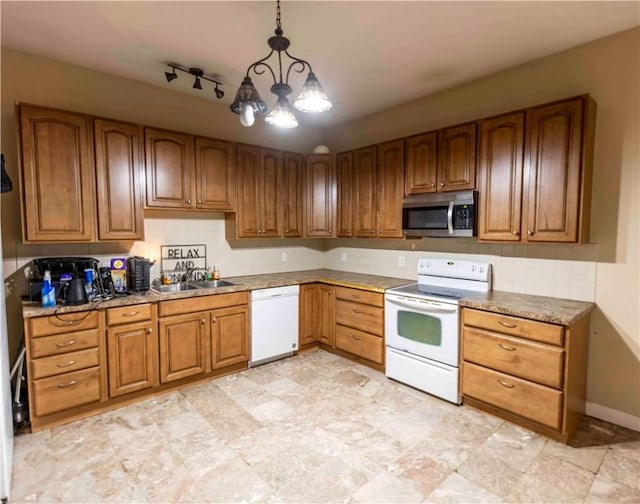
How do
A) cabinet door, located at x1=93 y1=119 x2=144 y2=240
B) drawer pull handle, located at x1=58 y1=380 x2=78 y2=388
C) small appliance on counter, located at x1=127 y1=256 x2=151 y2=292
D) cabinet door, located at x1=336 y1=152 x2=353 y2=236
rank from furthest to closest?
cabinet door, located at x1=336 y1=152 x2=353 y2=236 < small appliance on counter, located at x1=127 y1=256 x2=151 y2=292 < cabinet door, located at x1=93 y1=119 x2=144 y2=240 < drawer pull handle, located at x1=58 y1=380 x2=78 y2=388

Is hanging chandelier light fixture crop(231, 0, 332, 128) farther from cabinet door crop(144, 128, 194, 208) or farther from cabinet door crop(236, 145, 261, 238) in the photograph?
cabinet door crop(236, 145, 261, 238)

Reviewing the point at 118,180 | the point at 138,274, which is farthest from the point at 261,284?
the point at 118,180

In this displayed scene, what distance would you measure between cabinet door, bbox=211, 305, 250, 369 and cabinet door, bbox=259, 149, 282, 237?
963mm

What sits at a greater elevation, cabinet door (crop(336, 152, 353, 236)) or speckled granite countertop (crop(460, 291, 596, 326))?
cabinet door (crop(336, 152, 353, 236))

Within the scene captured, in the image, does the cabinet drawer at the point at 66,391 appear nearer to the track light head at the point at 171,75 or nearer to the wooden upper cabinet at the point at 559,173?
the track light head at the point at 171,75

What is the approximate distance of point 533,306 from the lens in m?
2.58

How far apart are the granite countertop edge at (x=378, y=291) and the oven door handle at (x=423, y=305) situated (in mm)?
120

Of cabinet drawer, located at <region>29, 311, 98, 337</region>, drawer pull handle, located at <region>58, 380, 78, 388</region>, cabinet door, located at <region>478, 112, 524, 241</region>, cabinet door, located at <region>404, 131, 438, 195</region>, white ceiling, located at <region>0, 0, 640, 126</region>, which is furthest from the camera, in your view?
cabinet door, located at <region>404, 131, 438, 195</region>

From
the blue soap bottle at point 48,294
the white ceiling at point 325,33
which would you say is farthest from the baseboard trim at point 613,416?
the blue soap bottle at point 48,294

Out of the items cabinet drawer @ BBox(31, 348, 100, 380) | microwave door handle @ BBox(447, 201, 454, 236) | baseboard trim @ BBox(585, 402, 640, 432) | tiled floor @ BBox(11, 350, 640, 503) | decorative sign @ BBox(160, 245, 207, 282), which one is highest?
microwave door handle @ BBox(447, 201, 454, 236)

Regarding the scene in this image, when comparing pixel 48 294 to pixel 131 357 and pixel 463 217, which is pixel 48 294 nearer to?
pixel 131 357

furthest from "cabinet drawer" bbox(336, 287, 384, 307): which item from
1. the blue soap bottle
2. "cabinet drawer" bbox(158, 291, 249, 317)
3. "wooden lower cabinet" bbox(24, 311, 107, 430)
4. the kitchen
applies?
the blue soap bottle

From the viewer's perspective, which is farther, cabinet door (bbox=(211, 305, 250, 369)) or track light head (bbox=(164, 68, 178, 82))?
cabinet door (bbox=(211, 305, 250, 369))

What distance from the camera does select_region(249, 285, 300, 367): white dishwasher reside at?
3.60 meters
